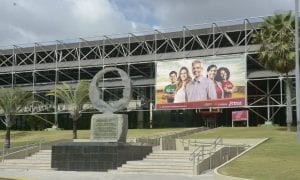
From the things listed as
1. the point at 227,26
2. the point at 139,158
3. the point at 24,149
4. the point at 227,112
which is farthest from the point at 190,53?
the point at 139,158

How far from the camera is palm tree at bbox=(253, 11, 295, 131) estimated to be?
40.9 meters

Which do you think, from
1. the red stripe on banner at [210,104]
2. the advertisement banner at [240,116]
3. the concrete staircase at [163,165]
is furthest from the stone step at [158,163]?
the advertisement banner at [240,116]

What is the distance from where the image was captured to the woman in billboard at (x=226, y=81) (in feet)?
178

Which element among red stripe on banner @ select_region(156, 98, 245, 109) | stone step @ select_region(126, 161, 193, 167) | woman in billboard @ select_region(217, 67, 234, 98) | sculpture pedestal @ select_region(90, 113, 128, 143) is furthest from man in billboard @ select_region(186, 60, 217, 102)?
stone step @ select_region(126, 161, 193, 167)

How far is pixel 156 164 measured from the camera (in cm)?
2600

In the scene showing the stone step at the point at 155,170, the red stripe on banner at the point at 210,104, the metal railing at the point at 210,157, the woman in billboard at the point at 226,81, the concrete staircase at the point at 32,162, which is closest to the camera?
the stone step at the point at 155,170

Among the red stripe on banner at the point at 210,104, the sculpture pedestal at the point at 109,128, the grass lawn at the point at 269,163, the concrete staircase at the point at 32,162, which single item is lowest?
the concrete staircase at the point at 32,162

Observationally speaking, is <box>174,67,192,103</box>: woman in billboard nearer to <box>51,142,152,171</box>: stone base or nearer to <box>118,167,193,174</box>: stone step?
<box>51,142,152,171</box>: stone base

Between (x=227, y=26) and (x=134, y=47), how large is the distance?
1314 cm

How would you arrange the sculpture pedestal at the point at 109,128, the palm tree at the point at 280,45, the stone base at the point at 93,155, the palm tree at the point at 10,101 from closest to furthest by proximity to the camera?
the stone base at the point at 93,155 → the sculpture pedestal at the point at 109,128 → the palm tree at the point at 280,45 → the palm tree at the point at 10,101

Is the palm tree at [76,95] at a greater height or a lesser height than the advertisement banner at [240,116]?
greater

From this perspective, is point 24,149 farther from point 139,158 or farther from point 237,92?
point 237,92

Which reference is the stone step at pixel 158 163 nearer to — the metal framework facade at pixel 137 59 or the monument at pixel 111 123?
the monument at pixel 111 123

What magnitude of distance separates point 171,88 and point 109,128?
94.9 feet
